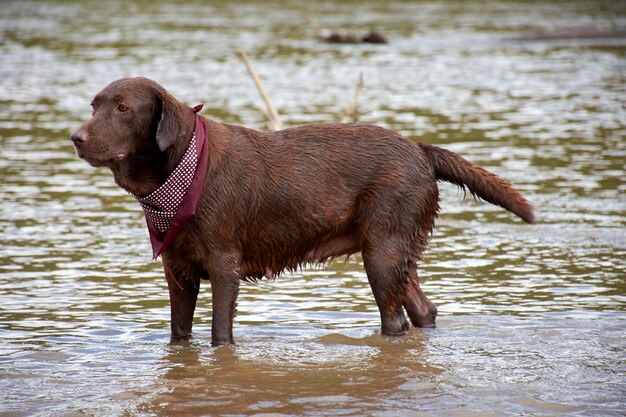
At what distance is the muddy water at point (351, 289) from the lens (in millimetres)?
6414

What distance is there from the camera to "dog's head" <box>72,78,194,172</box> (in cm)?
674

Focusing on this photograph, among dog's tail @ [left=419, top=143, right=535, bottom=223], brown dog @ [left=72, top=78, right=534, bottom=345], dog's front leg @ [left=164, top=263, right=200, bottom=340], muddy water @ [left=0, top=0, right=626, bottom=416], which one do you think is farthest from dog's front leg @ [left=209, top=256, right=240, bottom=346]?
dog's tail @ [left=419, top=143, right=535, bottom=223]

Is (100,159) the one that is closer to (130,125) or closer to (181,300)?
(130,125)

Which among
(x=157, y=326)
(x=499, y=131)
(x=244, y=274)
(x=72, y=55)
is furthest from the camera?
(x=72, y=55)

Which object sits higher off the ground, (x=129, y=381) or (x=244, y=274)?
(x=244, y=274)

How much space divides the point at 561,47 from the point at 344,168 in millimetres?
24470

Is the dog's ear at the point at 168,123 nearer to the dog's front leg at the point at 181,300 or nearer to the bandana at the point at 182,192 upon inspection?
the bandana at the point at 182,192

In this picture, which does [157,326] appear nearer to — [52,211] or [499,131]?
[52,211]

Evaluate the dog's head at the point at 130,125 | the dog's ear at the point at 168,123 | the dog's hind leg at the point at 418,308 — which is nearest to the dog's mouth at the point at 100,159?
the dog's head at the point at 130,125

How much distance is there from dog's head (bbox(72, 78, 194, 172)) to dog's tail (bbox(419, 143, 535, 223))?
1707 mm

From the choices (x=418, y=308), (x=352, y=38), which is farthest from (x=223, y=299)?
(x=352, y=38)

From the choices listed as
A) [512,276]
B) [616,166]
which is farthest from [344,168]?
[616,166]

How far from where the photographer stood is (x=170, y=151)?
689 centimetres

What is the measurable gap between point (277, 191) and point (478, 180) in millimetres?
1342
